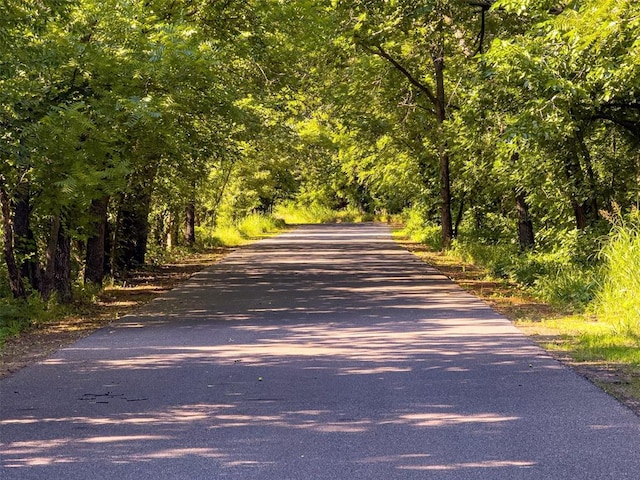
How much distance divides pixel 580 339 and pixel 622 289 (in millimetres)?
1825

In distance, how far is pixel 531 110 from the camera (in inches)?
507

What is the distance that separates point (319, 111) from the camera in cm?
2930

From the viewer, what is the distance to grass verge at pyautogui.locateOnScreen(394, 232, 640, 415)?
8047mm

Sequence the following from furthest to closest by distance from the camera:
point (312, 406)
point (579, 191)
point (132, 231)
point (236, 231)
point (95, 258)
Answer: point (236, 231), point (132, 231), point (95, 258), point (579, 191), point (312, 406)

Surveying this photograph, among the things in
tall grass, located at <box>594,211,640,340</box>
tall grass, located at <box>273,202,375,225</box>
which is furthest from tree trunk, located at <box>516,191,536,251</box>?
tall grass, located at <box>273,202,375,225</box>

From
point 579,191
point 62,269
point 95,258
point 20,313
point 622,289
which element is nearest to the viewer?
point 622,289

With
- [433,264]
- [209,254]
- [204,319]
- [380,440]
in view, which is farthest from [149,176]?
[380,440]

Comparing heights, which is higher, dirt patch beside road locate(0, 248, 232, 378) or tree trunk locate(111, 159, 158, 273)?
tree trunk locate(111, 159, 158, 273)

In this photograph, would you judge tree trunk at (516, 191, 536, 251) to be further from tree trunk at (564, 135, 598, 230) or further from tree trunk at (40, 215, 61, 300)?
tree trunk at (40, 215, 61, 300)

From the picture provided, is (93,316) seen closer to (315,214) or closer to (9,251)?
(9,251)

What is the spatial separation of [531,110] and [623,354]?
4.77 m

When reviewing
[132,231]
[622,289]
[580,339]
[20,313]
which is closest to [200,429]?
[580,339]

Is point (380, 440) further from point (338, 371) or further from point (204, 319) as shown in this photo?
point (204, 319)

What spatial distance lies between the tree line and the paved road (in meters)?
2.61
